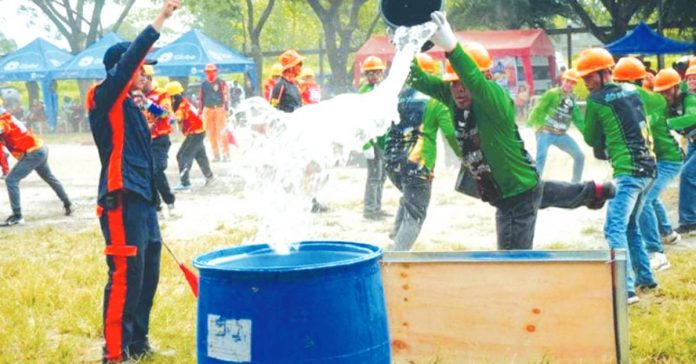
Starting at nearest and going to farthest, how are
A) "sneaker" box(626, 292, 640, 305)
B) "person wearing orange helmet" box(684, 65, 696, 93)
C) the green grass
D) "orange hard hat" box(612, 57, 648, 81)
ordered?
the green grass
"sneaker" box(626, 292, 640, 305)
"orange hard hat" box(612, 57, 648, 81)
"person wearing orange helmet" box(684, 65, 696, 93)

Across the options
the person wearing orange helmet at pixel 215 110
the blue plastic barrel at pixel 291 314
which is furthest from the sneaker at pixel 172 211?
the blue plastic barrel at pixel 291 314

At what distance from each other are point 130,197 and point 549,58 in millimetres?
25908

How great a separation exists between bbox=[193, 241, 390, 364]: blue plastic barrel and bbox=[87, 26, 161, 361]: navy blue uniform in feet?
5.97

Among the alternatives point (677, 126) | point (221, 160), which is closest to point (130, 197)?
point (677, 126)

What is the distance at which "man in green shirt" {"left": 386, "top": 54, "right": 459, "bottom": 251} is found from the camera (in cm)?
688

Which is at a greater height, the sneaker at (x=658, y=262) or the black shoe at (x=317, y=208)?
the sneaker at (x=658, y=262)

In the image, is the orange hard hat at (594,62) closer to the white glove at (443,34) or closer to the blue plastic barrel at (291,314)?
the white glove at (443,34)

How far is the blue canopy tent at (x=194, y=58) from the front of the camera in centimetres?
2498

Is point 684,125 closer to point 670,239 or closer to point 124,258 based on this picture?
point 670,239

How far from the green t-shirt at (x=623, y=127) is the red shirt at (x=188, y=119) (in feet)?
26.8

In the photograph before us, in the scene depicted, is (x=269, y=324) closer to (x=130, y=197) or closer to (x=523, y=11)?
(x=130, y=197)

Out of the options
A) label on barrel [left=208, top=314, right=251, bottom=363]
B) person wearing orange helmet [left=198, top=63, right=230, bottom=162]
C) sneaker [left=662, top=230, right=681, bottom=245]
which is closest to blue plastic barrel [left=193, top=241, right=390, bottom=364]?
label on barrel [left=208, top=314, right=251, bottom=363]

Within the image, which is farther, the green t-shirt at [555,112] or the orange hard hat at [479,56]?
the green t-shirt at [555,112]

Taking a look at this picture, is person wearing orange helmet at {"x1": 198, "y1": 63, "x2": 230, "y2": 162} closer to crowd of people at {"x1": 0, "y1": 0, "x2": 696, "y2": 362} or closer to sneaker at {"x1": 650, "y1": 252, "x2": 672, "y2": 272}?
crowd of people at {"x1": 0, "y1": 0, "x2": 696, "y2": 362}
